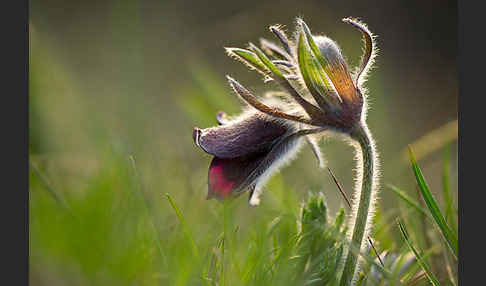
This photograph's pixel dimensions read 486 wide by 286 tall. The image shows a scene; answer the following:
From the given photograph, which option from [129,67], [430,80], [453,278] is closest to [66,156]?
[129,67]

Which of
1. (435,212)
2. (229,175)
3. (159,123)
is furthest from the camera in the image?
(159,123)

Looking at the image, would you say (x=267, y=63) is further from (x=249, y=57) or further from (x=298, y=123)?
(x=298, y=123)

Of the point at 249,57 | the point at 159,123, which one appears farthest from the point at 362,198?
the point at 159,123

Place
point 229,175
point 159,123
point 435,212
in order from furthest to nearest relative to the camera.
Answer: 1. point 159,123
2. point 229,175
3. point 435,212

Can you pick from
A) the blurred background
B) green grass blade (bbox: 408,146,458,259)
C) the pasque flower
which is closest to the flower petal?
the pasque flower

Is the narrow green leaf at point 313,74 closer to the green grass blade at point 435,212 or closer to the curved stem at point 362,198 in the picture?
the curved stem at point 362,198

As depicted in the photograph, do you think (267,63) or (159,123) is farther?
(159,123)

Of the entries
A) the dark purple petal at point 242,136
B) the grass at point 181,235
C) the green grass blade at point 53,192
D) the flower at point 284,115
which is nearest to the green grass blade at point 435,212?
the grass at point 181,235

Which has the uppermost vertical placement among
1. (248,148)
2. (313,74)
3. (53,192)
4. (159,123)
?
(313,74)
